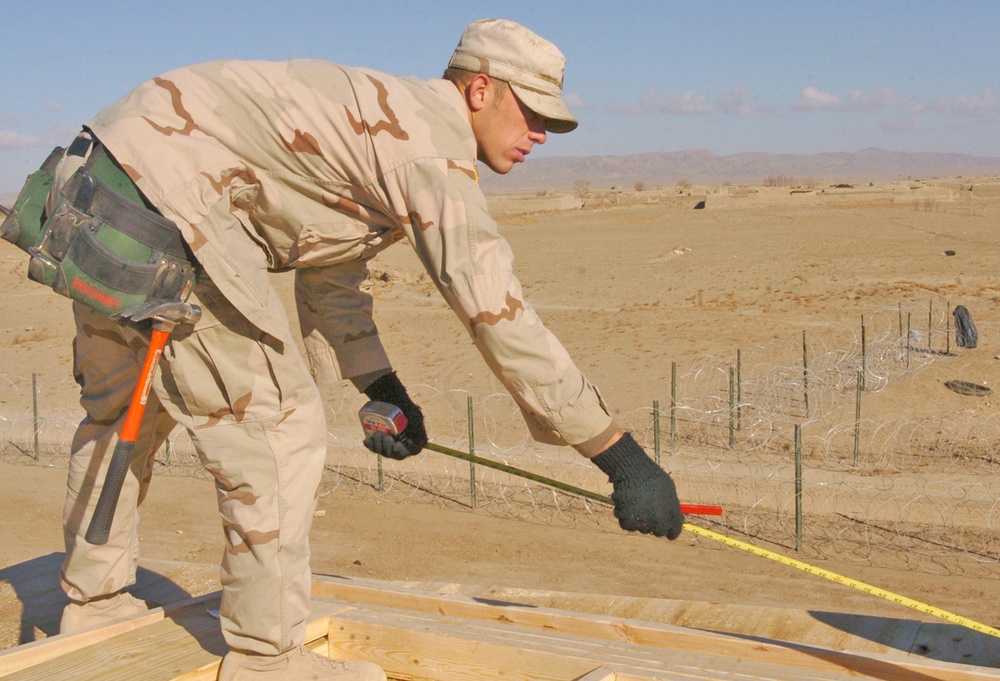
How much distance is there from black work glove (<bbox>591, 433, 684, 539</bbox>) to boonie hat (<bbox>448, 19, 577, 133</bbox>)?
91 centimetres

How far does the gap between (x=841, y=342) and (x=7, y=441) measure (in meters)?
10.00

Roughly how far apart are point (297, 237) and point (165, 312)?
424 mm

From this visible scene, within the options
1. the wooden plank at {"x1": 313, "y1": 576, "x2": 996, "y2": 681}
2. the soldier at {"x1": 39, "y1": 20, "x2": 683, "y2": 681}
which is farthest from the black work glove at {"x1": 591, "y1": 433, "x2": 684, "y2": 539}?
the wooden plank at {"x1": 313, "y1": 576, "x2": 996, "y2": 681}

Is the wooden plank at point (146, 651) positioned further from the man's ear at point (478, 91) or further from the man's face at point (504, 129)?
the man's ear at point (478, 91)

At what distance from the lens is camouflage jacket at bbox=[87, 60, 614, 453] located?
2717 mm

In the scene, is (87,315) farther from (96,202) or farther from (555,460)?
(555,460)

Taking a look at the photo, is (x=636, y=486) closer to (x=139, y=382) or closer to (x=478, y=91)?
(x=478, y=91)

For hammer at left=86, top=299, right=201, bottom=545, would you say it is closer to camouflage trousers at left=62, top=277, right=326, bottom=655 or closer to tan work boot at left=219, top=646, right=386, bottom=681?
camouflage trousers at left=62, top=277, right=326, bottom=655

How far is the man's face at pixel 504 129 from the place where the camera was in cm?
294

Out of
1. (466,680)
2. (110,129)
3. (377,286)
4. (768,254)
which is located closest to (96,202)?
(110,129)

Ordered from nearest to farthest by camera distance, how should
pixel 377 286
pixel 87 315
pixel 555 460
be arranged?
pixel 87 315 → pixel 555 460 → pixel 377 286

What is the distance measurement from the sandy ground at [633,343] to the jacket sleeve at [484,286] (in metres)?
3.28

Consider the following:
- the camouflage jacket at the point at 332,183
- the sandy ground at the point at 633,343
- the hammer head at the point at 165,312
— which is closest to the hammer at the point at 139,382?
the hammer head at the point at 165,312

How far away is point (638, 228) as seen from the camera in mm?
33188
